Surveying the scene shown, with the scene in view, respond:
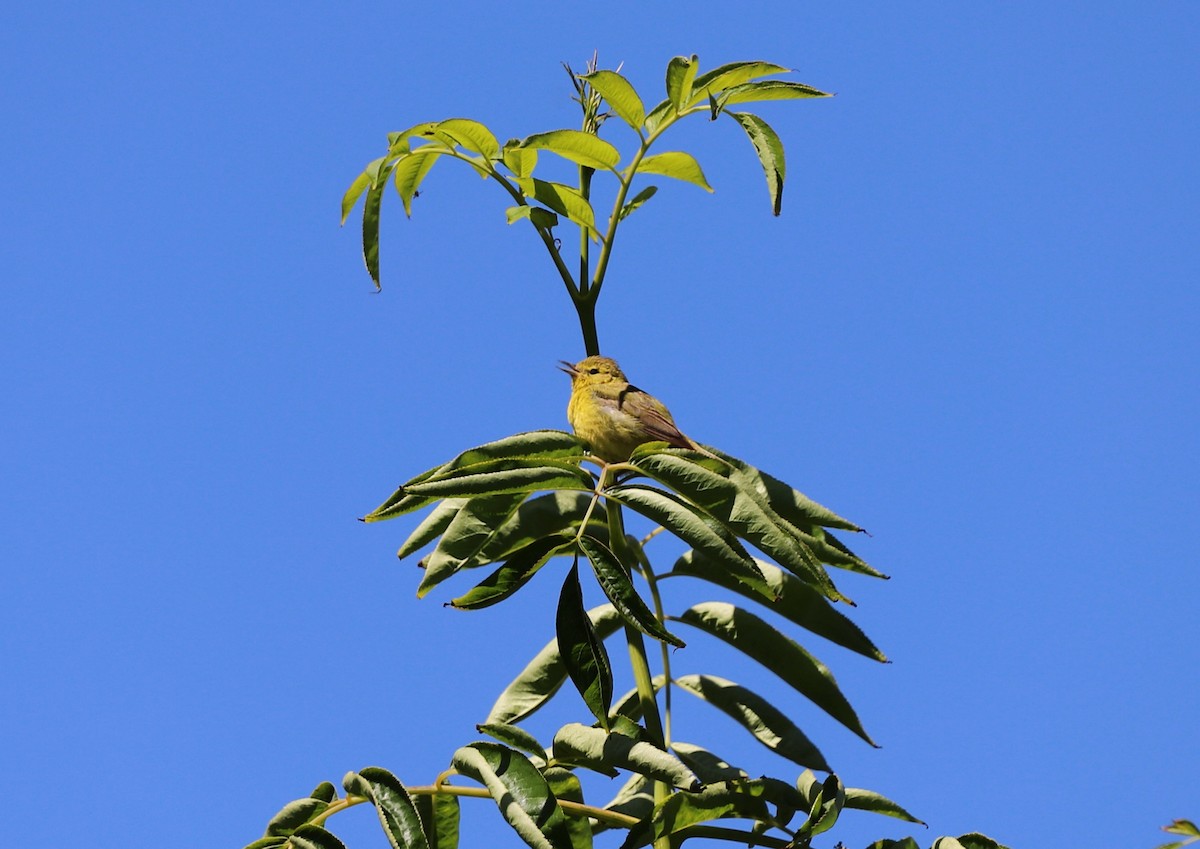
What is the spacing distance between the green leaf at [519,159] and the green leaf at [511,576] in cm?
87

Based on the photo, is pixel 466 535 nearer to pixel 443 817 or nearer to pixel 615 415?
pixel 443 817

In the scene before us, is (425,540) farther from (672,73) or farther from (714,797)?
(672,73)

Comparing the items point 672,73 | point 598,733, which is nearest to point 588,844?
point 598,733

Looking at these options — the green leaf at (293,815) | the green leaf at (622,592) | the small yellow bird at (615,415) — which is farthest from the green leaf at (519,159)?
the green leaf at (293,815)

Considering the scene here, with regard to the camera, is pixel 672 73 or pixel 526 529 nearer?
pixel 526 529

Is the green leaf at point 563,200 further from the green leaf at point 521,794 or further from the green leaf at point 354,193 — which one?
the green leaf at point 521,794

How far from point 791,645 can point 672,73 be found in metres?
1.28

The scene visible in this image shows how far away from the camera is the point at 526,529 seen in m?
2.37

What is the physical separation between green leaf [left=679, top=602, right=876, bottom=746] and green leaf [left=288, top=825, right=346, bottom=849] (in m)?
0.86

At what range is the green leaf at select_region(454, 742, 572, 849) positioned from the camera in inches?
80.4

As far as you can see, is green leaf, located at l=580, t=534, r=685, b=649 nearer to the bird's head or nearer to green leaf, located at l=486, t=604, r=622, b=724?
green leaf, located at l=486, t=604, r=622, b=724

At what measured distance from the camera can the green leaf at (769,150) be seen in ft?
8.53

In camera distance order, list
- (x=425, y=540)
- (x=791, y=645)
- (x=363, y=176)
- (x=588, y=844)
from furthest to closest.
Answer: (x=363, y=176)
(x=425, y=540)
(x=791, y=645)
(x=588, y=844)

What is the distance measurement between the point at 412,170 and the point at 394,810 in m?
1.49
